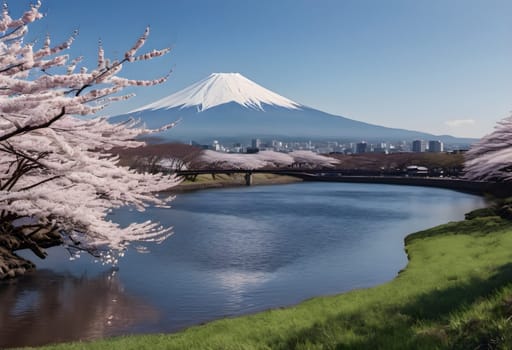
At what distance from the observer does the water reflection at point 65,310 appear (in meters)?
12.4

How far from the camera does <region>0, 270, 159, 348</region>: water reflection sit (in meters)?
12.4

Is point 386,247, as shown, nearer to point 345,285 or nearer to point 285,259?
point 285,259

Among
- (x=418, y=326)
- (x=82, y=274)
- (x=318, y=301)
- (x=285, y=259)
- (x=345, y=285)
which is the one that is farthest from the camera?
(x=285, y=259)

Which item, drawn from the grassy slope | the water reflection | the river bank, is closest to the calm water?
the water reflection

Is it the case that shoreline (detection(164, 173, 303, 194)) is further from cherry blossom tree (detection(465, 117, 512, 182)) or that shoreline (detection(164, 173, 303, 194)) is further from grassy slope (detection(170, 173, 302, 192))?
cherry blossom tree (detection(465, 117, 512, 182))

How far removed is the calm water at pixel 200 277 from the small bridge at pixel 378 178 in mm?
32437

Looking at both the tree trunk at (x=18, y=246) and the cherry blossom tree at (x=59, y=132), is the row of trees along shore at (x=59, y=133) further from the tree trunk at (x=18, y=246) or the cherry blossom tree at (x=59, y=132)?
the tree trunk at (x=18, y=246)

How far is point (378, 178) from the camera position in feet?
284

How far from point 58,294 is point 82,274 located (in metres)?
2.69

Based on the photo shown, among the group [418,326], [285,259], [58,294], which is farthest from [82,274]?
[418,326]

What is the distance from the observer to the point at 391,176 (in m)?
88.0

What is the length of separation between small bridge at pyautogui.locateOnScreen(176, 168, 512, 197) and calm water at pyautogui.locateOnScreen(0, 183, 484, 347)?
32.4 metres

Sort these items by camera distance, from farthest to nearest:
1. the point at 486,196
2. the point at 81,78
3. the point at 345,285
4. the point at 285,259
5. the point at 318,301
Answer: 1. the point at 486,196
2. the point at 285,259
3. the point at 345,285
4. the point at 318,301
5. the point at 81,78

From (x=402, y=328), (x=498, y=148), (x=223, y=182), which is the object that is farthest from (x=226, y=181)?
(x=402, y=328)
